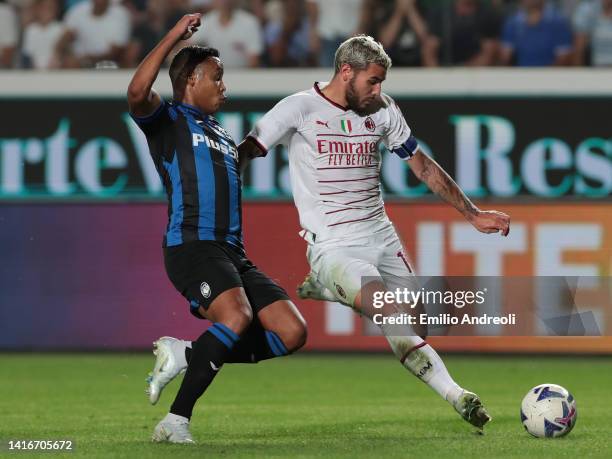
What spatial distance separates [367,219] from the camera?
711 centimetres

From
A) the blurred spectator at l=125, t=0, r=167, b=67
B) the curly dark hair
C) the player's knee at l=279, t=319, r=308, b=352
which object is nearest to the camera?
the player's knee at l=279, t=319, r=308, b=352

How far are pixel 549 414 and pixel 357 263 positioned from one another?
1.26m

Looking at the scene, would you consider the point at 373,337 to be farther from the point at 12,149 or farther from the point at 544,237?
the point at 12,149

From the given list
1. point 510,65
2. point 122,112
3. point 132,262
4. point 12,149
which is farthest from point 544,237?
point 12,149

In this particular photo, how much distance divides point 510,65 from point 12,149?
549 cm

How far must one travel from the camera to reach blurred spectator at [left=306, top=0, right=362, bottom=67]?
1429 centimetres

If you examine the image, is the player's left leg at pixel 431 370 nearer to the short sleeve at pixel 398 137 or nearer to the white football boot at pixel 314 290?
the white football boot at pixel 314 290

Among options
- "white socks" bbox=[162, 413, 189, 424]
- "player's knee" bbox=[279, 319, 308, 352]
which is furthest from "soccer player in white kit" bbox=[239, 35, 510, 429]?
"white socks" bbox=[162, 413, 189, 424]

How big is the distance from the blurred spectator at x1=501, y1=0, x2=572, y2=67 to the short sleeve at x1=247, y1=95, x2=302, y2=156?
24.3 feet

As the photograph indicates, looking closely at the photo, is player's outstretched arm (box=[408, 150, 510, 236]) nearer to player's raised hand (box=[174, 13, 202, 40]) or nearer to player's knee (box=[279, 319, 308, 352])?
player's knee (box=[279, 319, 308, 352])

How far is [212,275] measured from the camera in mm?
6414

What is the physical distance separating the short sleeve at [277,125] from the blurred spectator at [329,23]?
7231mm

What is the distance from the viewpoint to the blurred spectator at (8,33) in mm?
14594

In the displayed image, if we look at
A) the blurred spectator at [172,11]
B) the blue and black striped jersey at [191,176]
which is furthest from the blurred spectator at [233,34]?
the blue and black striped jersey at [191,176]
